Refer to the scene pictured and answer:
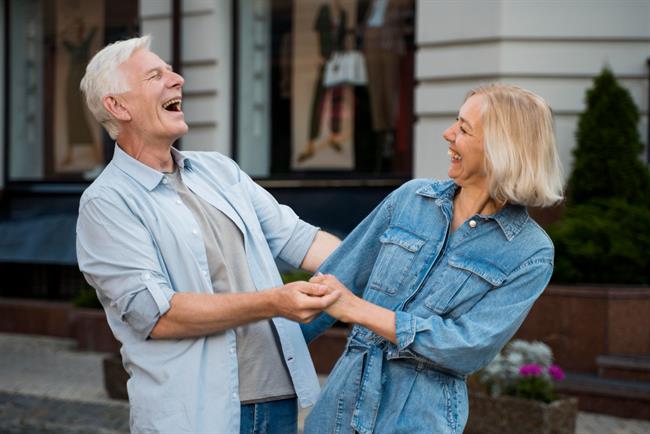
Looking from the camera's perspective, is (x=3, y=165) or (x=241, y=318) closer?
(x=241, y=318)

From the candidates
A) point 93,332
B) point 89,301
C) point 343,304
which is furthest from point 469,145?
point 89,301

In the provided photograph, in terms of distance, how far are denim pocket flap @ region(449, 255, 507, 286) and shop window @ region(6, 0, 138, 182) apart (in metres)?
11.6

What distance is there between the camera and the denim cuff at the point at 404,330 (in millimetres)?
3104

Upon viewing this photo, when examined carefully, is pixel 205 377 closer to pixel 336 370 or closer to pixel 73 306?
pixel 336 370

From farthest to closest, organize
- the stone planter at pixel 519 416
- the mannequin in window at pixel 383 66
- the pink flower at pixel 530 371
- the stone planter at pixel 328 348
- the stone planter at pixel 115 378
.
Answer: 1. the mannequin in window at pixel 383 66
2. the stone planter at pixel 328 348
3. the stone planter at pixel 115 378
4. the pink flower at pixel 530 371
5. the stone planter at pixel 519 416

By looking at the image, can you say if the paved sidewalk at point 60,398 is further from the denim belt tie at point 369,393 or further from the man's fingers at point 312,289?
the man's fingers at point 312,289

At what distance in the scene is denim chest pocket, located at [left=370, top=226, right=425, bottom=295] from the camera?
3285mm

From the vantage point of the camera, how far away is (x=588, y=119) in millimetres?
9773

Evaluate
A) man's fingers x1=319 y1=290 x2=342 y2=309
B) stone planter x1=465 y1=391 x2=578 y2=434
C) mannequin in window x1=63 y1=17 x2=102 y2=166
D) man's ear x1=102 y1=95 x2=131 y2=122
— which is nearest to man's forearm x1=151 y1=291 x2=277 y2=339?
man's fingers x1=319 y1=290 x2=342 y2=309

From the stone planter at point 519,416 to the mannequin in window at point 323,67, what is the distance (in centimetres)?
548

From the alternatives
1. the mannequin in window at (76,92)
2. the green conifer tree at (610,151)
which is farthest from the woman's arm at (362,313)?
the mannequin in window at (76,92)

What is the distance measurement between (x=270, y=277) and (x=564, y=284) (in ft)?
19.3

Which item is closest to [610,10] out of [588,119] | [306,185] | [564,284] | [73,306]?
[588,119]

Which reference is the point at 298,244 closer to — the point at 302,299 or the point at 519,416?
the point at 302,299
